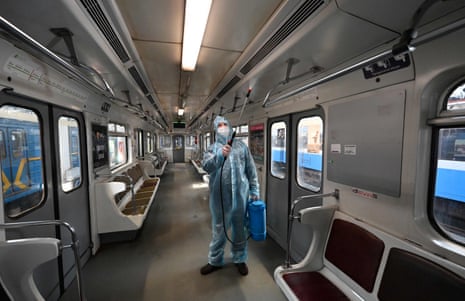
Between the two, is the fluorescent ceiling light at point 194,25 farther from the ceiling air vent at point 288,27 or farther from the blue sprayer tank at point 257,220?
the blue sprayer tank at point 257,220

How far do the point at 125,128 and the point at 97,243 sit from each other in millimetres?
3000

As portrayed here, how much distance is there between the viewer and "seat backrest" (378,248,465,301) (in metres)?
1.10

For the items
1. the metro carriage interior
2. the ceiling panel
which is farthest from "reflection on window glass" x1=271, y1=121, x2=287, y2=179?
the ceiling panel

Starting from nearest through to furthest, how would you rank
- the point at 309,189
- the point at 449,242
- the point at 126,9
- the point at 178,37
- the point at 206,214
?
the point at 449,242
the point at 126,9
the point at 178,37
the point at 309,189
the point at 206,214

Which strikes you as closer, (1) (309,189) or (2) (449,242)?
(2) (449,242)

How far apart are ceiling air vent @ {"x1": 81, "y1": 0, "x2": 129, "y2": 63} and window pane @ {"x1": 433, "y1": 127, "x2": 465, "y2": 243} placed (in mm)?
2402

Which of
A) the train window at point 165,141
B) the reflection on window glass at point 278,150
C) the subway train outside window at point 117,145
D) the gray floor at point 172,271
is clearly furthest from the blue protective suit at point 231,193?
the train window at point 165,141

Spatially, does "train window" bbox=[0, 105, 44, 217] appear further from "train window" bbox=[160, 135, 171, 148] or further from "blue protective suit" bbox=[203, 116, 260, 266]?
"train window" bbox=[160, 135, 171, 148]

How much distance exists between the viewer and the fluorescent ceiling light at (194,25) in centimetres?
125

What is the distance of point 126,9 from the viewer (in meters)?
1.39

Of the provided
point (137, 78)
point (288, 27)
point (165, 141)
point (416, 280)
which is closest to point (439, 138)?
point (416, 280)

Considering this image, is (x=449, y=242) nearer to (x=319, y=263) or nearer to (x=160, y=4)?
(x=319, y=263)

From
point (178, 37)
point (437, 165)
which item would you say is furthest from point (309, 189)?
point (178, 37)

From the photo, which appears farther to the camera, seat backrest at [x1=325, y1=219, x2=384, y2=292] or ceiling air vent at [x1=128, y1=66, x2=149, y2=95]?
ceiling air vent at [x1=128, y1=66, x2=149, y2=95]
